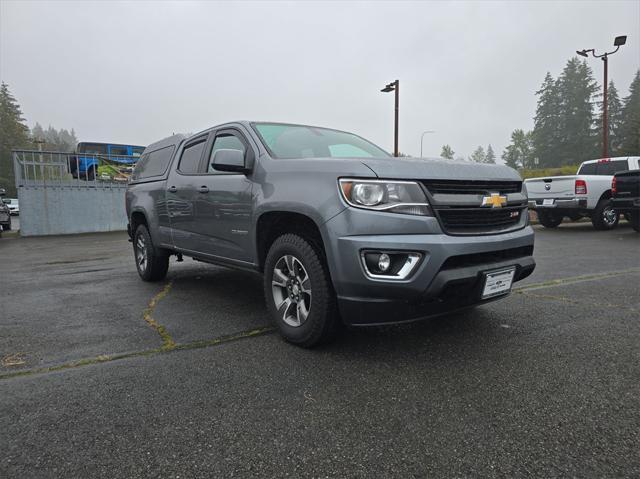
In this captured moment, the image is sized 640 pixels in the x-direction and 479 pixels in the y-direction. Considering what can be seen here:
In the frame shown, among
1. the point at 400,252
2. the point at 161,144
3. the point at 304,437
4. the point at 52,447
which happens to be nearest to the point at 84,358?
the point at 52,447

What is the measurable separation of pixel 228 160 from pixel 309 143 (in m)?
0.87

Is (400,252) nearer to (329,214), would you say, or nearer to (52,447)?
(329,214)

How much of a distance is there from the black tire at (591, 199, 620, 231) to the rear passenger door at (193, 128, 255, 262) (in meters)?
10.5

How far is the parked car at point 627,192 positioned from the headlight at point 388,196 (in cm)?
918

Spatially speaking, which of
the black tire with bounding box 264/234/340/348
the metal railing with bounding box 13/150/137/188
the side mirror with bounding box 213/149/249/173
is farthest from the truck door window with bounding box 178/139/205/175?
the metal railing with bounding box 13/150/137/188

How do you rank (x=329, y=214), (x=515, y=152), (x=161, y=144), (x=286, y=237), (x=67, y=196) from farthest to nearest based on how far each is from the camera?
(x=515, y=152), (x=67, y=196), (x=161, y=144), (x=286, y=237), (x=329, y=214)

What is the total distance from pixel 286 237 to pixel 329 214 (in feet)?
1.70

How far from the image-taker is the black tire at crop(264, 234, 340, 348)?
2705 mm

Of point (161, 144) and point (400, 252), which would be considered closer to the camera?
point (400, 252)

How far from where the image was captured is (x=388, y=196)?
251 centimetres

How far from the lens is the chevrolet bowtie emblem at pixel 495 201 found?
2.79 meters

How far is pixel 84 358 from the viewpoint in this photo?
2.86 metres

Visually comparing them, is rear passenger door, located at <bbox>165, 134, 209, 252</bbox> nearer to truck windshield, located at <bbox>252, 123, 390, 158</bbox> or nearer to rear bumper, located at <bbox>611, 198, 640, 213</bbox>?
truck windshield, located at <bbox>252, 123, 390, 158</bbox>

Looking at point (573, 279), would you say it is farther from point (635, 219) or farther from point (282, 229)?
point (635, 219)
